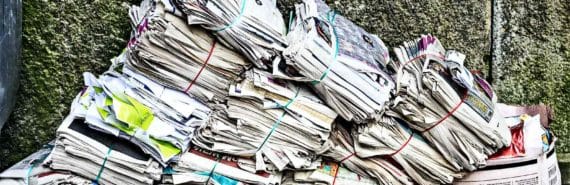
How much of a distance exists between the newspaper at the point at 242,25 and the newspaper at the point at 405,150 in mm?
370

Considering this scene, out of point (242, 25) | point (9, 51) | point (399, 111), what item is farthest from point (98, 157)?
point (399, 111)

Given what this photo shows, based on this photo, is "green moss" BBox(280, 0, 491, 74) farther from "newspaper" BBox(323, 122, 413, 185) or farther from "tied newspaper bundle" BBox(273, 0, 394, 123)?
"newspaper" BBox(323, 122, 413, 185)

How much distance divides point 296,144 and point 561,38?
127 centimetres

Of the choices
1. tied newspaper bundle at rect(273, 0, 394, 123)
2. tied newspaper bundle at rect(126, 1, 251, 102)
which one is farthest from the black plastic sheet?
tied newspaper bundle at rect(273, 0, 394, 123)

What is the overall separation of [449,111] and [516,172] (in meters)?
0.29

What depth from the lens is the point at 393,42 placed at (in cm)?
282

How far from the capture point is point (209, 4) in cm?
226

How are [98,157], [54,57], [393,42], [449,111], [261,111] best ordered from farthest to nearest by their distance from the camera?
[393,42], [54,57], [449,111], [261,111], [98,157]

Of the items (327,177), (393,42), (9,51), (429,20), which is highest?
(429,20)

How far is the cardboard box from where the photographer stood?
2.50 m

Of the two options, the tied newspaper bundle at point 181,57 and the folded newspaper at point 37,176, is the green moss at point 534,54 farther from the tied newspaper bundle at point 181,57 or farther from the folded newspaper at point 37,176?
the folded newspaper at point 37,176

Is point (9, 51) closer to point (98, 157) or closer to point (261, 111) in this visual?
point (98, 157)

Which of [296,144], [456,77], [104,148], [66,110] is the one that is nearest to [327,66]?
[296,144]

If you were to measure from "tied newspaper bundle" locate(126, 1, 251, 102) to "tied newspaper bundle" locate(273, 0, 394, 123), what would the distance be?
6.4 inches
